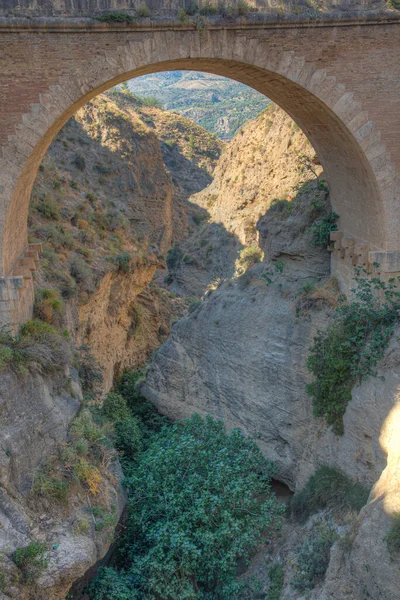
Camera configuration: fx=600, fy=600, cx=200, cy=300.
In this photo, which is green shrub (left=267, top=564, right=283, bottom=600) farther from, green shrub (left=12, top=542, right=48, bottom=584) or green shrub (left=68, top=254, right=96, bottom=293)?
green shrub (left=68, top=254, right=96, bottom=293)

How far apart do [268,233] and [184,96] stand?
6933cm

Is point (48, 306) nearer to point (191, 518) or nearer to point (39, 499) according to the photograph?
point (39, 499)

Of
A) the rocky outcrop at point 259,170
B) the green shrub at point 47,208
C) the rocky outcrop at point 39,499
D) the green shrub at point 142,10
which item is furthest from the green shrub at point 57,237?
the green shrub at point 142,10

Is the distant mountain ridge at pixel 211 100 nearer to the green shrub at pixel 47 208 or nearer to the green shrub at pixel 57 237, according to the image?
the green shrub at pixel 47 208

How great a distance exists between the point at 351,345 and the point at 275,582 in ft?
12.7

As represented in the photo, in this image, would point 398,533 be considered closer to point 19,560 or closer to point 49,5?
point 19,560

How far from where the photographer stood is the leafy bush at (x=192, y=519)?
A: 28.3 ft

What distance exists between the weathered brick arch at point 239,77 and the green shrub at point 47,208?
15.4ft

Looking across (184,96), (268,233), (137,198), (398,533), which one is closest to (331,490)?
(398,533)

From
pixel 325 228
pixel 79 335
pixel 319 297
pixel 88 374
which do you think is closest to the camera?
pixel 319 297

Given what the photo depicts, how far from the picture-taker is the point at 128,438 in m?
12.1

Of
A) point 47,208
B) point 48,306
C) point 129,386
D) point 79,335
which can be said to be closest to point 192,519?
point 48,306

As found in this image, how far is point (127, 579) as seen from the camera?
871cm

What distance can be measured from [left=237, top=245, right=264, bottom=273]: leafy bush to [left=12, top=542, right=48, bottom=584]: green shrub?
339 inches
